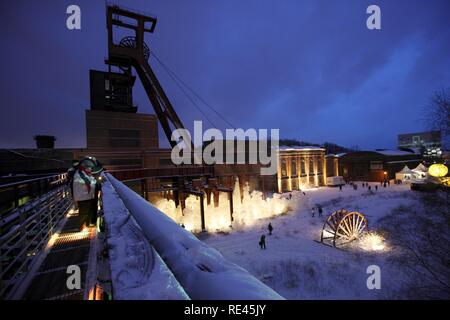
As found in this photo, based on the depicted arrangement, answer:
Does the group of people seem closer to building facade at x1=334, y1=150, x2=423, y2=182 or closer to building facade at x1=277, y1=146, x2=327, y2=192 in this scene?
building facade at x1=277, y1=146, x2=327, y2=192

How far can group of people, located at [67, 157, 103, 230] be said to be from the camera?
424 centimetres

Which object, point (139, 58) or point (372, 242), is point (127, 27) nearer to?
point (139, 58)

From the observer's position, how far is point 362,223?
2159 centimetres

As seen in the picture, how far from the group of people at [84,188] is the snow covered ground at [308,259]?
11504mm

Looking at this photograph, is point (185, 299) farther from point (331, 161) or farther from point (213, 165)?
point (331, 161)

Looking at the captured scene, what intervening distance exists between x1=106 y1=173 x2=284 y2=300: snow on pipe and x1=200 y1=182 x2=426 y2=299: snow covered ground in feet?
42.9

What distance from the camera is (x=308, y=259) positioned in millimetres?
14859

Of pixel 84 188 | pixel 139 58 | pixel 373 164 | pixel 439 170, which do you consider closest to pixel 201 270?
pixel 84 188

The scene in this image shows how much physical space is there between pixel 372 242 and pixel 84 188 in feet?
70.8

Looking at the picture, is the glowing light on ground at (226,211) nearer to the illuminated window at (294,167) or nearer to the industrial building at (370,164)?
the illuminated window at (294,167)

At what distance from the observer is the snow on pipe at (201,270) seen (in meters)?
0.75

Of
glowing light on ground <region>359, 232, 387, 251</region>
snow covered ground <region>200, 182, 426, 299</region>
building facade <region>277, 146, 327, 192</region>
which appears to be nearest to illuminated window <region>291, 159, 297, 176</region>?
building facade <region>277, 146, 327, 192</region>

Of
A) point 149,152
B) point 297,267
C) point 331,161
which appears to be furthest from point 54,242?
point 331,161
